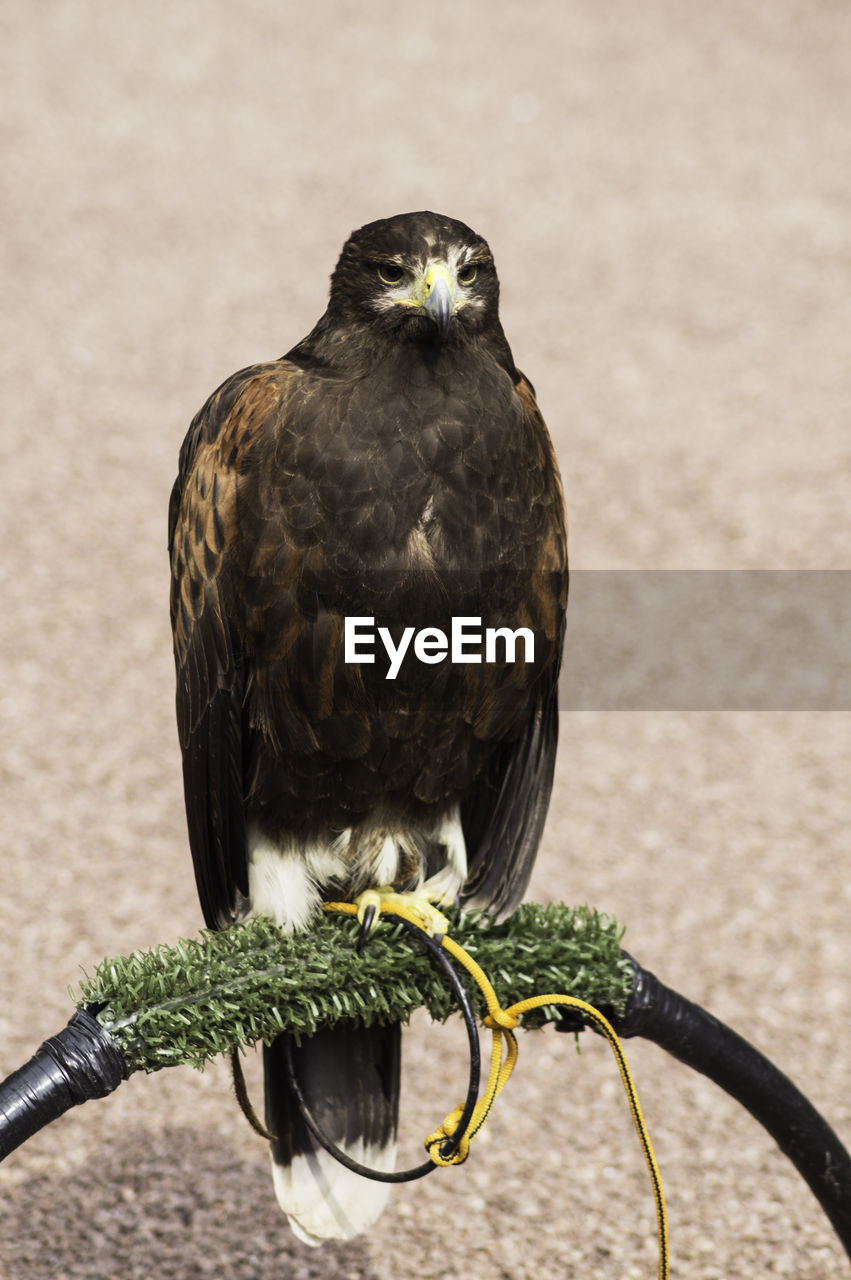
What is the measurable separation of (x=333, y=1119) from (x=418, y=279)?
1.30 m

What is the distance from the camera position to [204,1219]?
10.4ft

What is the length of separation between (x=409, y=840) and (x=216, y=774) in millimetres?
342

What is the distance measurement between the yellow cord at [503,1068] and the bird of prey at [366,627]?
27 centimetres

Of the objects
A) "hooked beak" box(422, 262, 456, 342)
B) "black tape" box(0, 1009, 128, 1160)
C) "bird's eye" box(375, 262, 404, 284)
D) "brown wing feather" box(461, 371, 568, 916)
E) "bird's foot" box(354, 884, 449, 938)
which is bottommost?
"black tape" box(0, 1009, 128, 1160)

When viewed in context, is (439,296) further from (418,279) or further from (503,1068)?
(503,1068)

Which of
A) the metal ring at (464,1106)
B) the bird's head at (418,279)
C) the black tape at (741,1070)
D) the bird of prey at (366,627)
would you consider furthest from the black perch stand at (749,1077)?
the bird's head at (418,279)

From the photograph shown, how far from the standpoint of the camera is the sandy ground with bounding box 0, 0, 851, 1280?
3340 millimetres

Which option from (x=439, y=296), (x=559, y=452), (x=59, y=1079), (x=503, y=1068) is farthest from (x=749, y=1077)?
(x=559, y=452)

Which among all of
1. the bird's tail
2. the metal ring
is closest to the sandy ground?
the bird's tail

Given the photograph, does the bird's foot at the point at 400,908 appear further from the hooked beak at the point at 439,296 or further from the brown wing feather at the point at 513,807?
the hooked beak at the point at 439,296

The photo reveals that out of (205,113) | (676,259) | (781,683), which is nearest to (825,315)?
(676,259)

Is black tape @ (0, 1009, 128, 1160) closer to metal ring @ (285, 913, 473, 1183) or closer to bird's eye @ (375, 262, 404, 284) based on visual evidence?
metal ring @ (285, 913, 473, 1183)

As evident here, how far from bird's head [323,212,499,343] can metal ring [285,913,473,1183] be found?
89 cm

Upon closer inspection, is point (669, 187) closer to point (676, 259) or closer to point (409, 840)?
point (676, 259)
